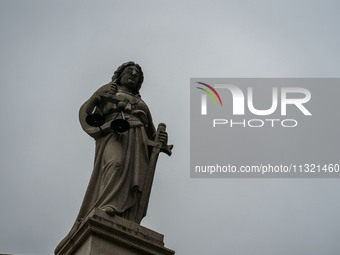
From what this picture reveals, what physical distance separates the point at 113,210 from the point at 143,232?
0.65m

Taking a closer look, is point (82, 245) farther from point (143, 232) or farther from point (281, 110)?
point (281, 110)

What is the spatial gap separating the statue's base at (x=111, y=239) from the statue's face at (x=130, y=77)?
395cm

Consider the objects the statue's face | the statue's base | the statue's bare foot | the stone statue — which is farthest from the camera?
the statue's face

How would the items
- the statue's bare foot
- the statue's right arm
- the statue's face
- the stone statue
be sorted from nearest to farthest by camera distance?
the statue's bare foot, the stone statue, the statue's right arm, the statue's face

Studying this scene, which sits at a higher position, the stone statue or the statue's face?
the statue's face

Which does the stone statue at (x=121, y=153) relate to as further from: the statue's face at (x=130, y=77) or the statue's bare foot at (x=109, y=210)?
the statue's face at (x=130, y=77)

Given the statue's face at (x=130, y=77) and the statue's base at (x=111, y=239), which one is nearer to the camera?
the statue's base at (x=111, y=239)

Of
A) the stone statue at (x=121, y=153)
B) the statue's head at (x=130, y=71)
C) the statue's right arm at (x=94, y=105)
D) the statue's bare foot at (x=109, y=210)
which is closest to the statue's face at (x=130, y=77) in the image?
the statue's head at (x=130, y=71)

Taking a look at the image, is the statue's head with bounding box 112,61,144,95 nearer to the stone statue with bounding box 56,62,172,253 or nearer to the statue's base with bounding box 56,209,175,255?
the stone statue with bounding box 56,62,172,253

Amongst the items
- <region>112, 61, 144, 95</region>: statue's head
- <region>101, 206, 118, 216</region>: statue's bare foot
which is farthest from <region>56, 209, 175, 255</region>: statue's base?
<region>112, 61, 144, 95</region>: statue's head

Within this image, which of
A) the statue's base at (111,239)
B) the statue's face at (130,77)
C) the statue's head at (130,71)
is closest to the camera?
the statue's base at (111,239)

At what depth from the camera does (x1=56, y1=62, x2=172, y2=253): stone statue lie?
33.8 feet

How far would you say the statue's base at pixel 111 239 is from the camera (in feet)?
30.1

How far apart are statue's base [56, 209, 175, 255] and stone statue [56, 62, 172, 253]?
0.83 feet
